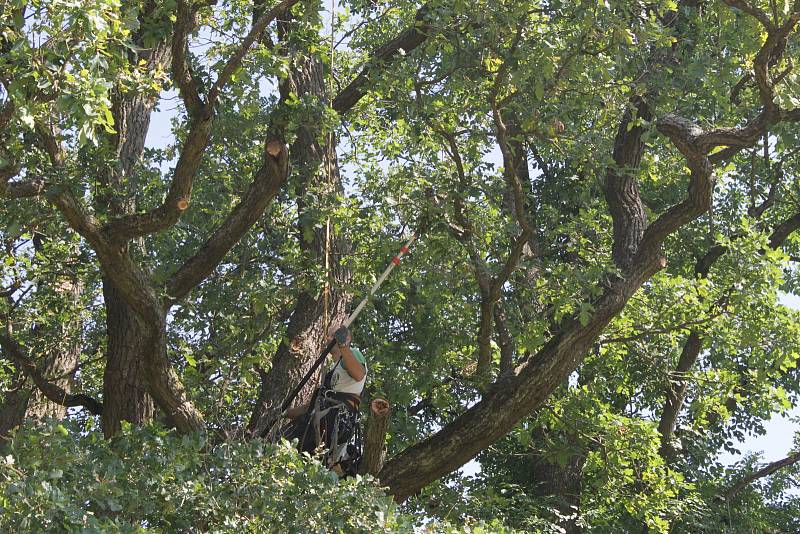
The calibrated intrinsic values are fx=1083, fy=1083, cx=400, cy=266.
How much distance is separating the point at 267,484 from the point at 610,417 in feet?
16.5

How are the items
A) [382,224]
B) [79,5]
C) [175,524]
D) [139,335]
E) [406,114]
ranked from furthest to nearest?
[382,224] < [406,114] < [139,335] < [175,524] < [79,5]

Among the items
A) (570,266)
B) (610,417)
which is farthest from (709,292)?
(570,266)

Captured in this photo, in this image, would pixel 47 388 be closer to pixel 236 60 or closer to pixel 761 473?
pixel 236 60

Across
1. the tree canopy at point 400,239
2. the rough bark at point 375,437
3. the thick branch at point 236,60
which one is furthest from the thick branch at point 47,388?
the thick branch at point 236,60

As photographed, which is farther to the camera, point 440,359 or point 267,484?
point 440,359

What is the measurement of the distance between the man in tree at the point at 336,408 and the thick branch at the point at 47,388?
187cm

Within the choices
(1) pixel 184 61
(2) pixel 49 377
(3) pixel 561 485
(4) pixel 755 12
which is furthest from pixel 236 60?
(3) pixel 561 485

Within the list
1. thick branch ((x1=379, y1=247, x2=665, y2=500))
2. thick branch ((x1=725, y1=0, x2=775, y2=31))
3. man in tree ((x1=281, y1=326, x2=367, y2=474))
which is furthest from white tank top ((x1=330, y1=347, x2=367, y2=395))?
thick branch ((x1=725, y1=0, x2=775, y2=31))

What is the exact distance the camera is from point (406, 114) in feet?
27.9

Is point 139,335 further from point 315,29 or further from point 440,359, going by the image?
point 440,359

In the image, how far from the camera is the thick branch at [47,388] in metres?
8.70

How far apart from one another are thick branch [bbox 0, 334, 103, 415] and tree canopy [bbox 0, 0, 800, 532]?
0.11ft

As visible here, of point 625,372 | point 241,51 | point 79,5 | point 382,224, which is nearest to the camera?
point 79,5

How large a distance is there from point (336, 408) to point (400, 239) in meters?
2.41
